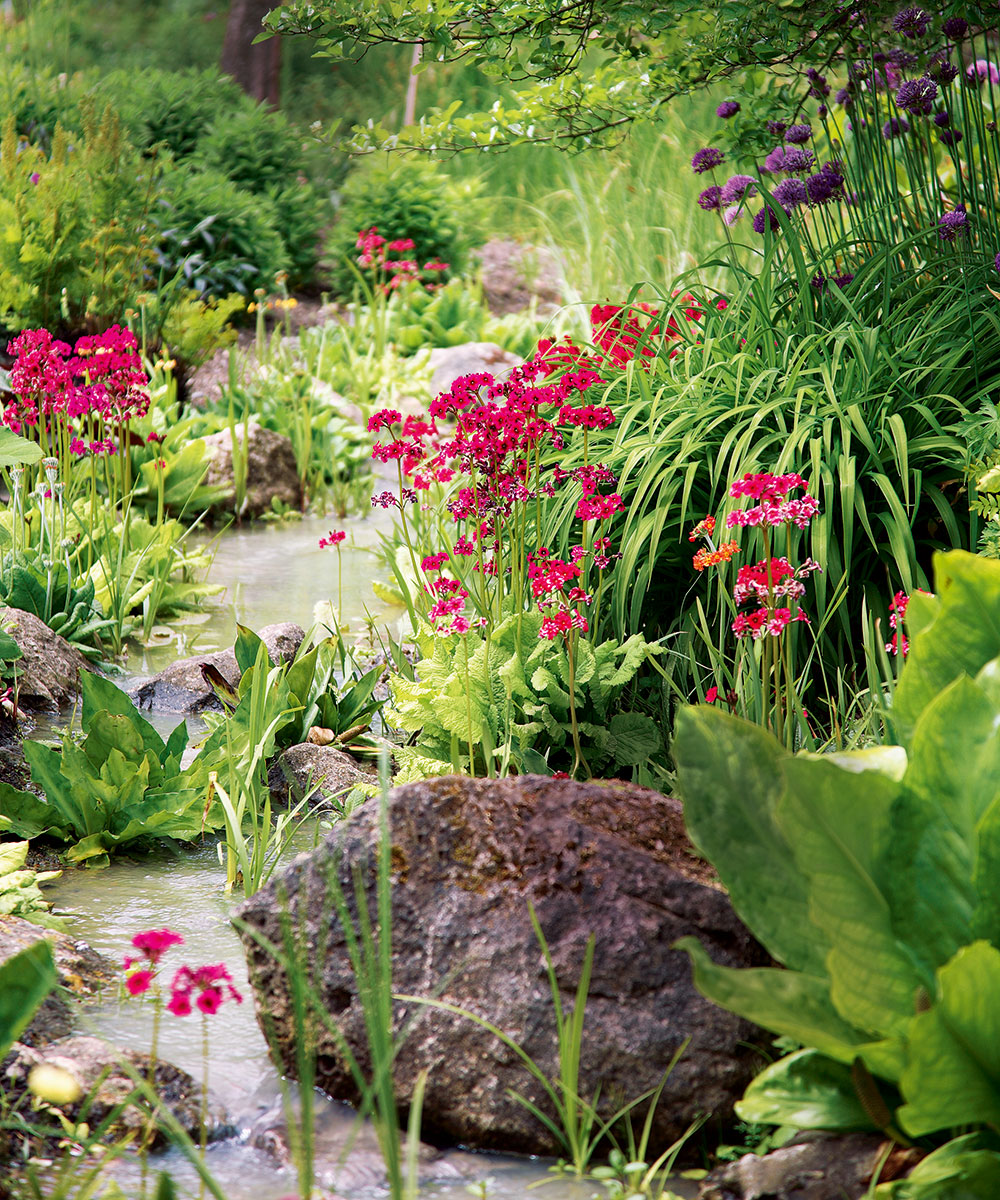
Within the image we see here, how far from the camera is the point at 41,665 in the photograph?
3.72m

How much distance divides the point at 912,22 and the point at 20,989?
3507 mm

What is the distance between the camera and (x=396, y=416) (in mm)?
3025

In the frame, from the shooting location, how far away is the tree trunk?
13258 mm

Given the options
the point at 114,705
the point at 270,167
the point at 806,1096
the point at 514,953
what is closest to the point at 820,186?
the point at 114,705

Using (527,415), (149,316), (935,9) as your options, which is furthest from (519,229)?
(527,415)

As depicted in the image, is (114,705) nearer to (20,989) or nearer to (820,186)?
(20,989)

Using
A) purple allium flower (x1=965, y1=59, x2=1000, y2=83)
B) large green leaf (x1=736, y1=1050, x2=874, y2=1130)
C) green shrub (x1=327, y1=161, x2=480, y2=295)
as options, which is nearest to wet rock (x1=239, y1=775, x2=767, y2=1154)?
large green leaf (x1=736, y1=1050, x2=874, y2=1130)

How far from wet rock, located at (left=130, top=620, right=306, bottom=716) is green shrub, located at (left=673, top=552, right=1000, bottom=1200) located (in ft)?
7.58

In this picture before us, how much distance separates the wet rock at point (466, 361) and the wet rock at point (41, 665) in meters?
4.17

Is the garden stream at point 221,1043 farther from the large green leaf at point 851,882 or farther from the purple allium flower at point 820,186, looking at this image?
the purple allium flower at point 820,186

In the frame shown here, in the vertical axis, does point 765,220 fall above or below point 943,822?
above

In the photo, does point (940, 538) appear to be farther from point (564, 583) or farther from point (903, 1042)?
point (903, 1042)

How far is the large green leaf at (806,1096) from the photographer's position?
162cm

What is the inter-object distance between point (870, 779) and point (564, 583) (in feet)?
3.39
